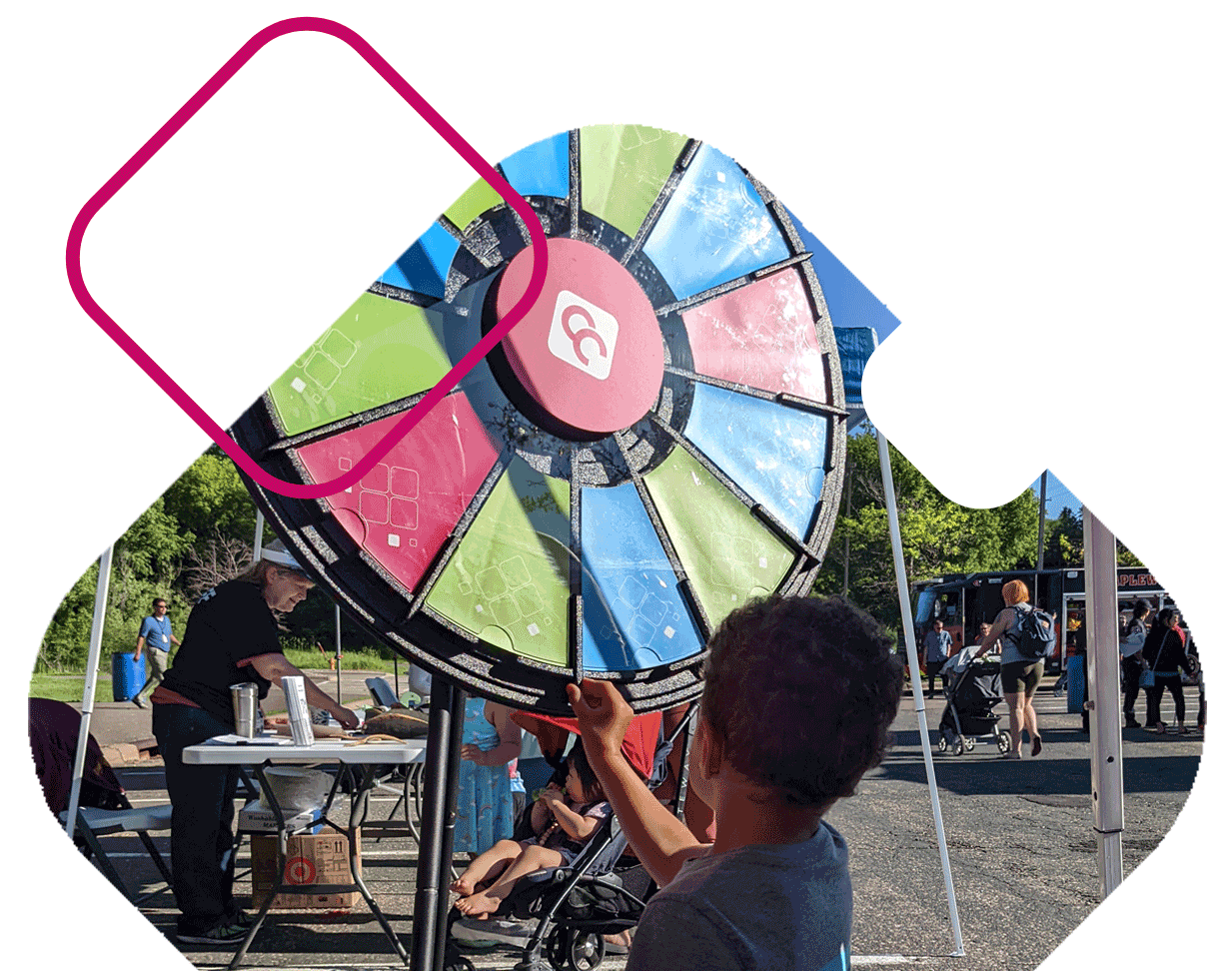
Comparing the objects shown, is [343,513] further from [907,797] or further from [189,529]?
[907,797]

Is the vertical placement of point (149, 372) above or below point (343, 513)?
above

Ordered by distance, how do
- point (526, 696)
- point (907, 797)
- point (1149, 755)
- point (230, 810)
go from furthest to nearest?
point (907, 797) → point (1149, 755) → point (230, 810) → point (526, 696)

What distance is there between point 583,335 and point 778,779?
3.61 ft

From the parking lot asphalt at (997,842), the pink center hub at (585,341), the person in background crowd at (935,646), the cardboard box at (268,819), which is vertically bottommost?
the parking lot asphalt at (997,842)

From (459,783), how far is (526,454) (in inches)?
31.3

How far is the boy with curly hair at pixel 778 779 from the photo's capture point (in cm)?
123

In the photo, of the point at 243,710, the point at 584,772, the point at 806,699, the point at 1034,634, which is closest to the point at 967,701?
the point at 1034,634

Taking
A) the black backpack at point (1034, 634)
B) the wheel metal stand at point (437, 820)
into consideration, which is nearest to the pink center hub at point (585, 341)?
the wheel metal stand at point (437, 820)

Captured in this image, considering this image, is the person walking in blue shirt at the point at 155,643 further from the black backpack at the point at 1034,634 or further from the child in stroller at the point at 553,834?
the black backpack at the point at 1034,634

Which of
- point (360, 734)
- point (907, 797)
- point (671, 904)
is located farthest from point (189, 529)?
point (907, 797)

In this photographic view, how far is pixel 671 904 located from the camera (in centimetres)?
125

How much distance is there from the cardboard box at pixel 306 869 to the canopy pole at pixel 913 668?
147 cm

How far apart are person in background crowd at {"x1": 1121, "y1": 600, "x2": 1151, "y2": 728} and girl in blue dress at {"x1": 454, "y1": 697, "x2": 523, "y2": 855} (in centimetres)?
157

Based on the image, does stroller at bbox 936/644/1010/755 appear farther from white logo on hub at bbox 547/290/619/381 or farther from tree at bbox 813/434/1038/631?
white logo on hub at bbox 547/290/619/381
